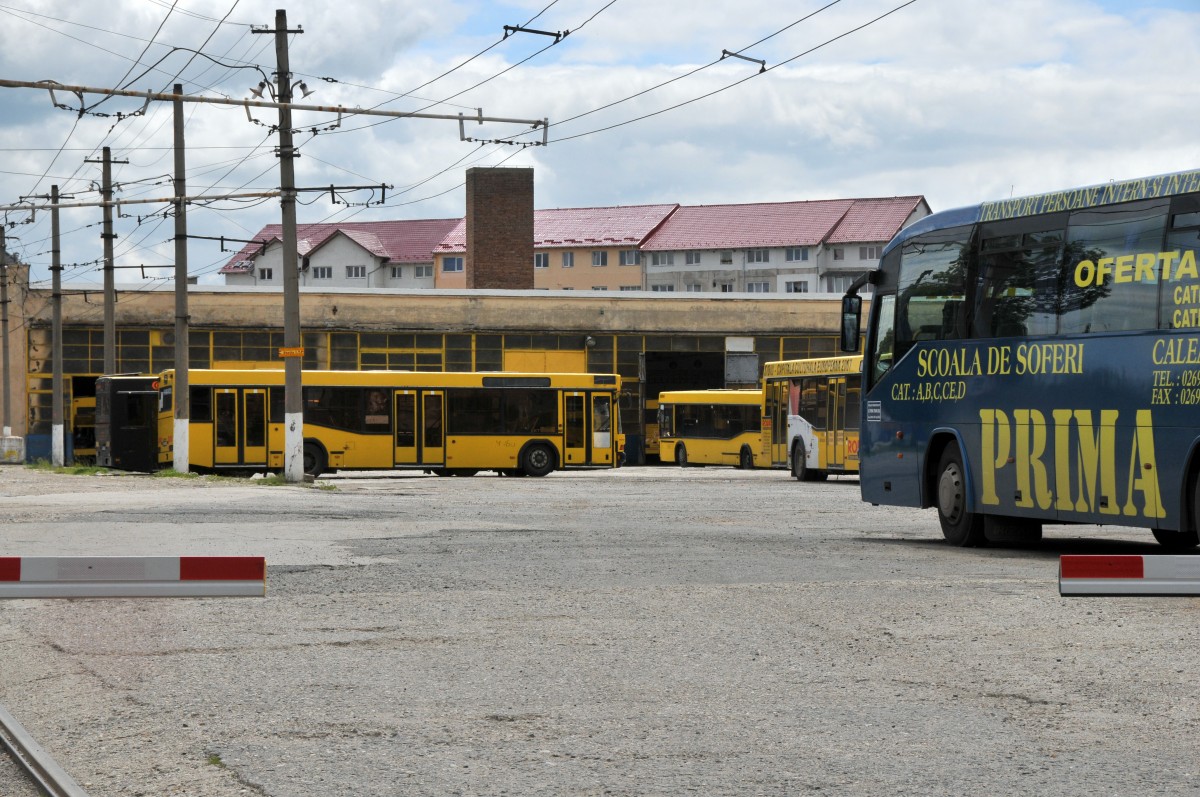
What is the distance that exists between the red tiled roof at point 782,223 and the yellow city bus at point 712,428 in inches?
2220

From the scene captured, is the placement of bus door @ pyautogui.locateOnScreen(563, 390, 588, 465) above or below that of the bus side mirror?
below

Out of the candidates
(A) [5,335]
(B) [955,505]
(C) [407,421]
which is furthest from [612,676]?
(A) [5,335]

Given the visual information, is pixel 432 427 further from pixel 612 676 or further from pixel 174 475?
pixel 612 676

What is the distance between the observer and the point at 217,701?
8141 millimetres

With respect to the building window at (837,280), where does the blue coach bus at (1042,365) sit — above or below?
below

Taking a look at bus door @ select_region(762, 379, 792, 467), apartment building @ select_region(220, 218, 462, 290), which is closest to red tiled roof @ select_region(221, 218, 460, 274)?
apartment building @ select_region(220, 218, 462, 290)

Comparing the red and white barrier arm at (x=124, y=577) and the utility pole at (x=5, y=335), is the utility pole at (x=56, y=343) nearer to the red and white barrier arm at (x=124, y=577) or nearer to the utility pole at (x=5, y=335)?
the utility pole at (x=5, y=335)

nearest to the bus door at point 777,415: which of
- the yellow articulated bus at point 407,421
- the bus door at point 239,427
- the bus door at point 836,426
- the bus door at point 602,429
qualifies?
the bus door at point 836,426

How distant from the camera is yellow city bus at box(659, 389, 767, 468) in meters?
52.7

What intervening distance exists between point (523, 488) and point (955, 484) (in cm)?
1567

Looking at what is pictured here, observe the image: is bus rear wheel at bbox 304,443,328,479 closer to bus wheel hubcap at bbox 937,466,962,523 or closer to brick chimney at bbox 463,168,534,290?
bus wheel hubcap at bbox 937,466,962,523

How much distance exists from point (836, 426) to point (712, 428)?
14689mm

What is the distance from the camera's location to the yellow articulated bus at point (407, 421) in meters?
41.2

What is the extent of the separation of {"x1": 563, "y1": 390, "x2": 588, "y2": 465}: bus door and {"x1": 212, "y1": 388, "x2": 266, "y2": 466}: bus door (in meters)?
7.40
